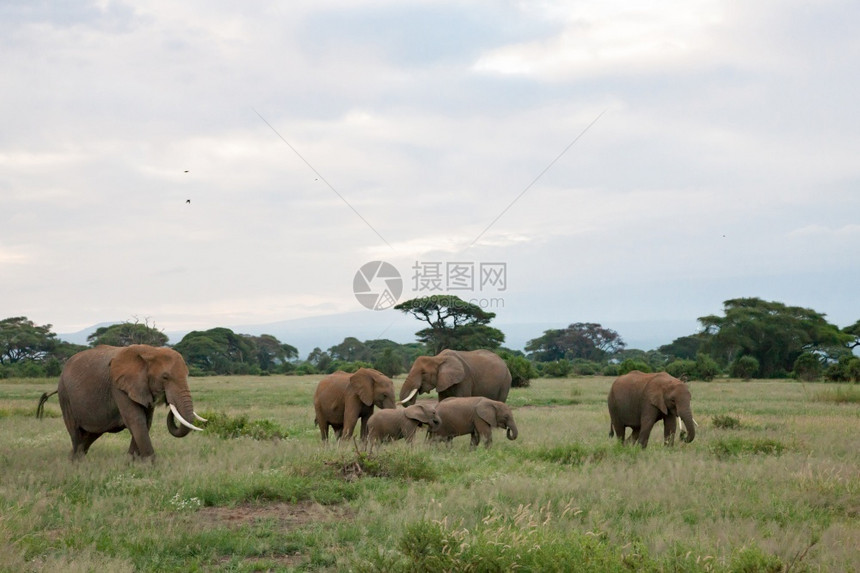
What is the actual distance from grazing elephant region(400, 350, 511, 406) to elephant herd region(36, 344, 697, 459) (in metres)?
0.03

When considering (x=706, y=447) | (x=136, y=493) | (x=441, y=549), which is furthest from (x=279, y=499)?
(x=706, y=447)

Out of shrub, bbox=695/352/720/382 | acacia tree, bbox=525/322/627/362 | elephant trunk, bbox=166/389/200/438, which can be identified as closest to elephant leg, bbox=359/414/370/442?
elephant trunk, bbox=166/389/200/438

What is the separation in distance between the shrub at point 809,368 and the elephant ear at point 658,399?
108ft

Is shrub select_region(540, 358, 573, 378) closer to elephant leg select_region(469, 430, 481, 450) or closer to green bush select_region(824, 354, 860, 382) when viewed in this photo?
green bush select_region(824, 354, 860, 382)

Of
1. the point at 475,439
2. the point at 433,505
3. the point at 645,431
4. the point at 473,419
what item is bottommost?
the point at 433,505

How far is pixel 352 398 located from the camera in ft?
52.0

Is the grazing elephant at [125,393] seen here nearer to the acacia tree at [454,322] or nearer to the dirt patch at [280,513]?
the dirt patch at [280,513]

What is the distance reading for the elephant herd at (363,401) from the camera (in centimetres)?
1234

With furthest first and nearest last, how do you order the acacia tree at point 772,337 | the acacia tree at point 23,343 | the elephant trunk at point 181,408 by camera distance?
the acacia tree at point 23,343
the acacia tree at point 772,337
the elephant trunk at point 181,408

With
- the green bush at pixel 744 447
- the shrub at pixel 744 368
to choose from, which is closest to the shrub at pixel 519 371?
the shrub at pixel 744 368

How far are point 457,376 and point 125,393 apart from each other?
8.56 metres

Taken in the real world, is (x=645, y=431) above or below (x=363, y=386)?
below

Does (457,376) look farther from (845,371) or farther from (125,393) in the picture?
(845,371)

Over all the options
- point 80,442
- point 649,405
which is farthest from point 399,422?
point 80,442
